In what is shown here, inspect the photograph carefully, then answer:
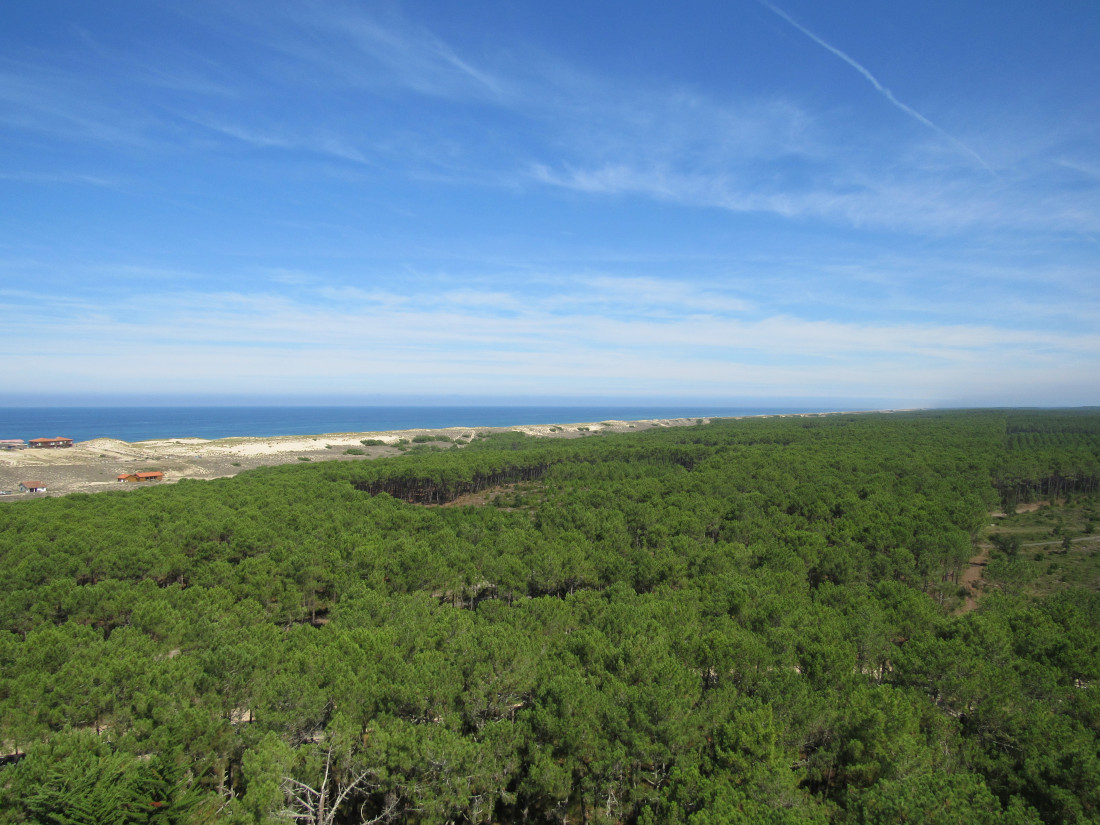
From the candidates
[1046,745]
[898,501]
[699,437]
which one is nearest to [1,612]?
[1046,745]

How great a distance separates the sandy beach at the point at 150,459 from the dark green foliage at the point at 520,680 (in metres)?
33.4

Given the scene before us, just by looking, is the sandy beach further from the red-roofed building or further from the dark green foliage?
the dark green foliage

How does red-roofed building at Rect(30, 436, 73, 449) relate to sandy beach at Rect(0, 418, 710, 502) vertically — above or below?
above

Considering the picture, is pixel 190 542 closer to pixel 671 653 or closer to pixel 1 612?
pixel 1 612

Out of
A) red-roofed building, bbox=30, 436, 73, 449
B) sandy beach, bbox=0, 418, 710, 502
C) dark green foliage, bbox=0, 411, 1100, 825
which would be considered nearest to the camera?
dark green foliage, bbox=0, 411, 1100, 825

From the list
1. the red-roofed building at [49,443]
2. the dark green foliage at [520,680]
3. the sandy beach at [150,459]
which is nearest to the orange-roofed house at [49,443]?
the red-roofed building at [49,443]

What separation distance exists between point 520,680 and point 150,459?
82.2 metres

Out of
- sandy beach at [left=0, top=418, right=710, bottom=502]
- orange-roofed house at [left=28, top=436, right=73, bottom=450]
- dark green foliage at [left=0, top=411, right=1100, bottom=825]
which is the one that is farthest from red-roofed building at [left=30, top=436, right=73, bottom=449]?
dark green foliage at [left=0, top=411, right=1100, bottom=825]

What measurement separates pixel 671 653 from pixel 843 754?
229 inches

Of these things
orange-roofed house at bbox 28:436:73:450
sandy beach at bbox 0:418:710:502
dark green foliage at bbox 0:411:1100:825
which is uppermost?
orange-roofed house at bbox 28:436:73:450

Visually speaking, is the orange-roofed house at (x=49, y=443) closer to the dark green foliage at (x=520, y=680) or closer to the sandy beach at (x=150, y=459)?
the sandy beach at (x=150, y=459)

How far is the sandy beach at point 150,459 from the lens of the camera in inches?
2325

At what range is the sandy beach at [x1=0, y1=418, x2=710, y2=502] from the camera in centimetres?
5906

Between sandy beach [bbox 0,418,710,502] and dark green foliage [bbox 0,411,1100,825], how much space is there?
33.4 meters
